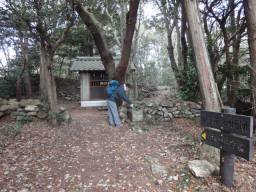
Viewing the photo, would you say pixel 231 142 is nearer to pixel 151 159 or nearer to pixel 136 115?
pixel 151 159

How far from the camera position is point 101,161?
3648 mm

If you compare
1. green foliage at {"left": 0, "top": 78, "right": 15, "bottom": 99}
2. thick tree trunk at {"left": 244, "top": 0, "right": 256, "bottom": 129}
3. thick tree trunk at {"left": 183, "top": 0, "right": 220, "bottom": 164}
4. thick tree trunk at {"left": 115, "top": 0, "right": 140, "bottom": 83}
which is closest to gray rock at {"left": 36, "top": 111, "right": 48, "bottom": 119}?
thick tree trunk at {"left": 115, "top": 0, "right": 140, "bottom": 83}

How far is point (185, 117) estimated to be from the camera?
696 cm

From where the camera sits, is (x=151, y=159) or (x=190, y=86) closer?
(x=151, y=159)

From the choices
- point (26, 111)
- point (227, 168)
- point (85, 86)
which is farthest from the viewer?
point (85, 86)

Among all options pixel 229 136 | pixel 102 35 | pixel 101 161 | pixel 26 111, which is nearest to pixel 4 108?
pixel 26 111

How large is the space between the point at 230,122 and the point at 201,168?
1161 mm

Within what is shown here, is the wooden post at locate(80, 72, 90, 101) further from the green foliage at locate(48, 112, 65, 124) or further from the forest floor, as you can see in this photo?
the forest floor

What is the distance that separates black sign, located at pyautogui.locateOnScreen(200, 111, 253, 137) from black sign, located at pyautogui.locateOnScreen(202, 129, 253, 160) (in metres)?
0.10

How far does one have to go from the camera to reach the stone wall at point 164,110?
6.82 meters

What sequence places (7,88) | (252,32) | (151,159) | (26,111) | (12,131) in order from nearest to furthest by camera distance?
1. (151,159)
2. (252,32)
3. (12,131)
4. (26,111)
5. (7,88)

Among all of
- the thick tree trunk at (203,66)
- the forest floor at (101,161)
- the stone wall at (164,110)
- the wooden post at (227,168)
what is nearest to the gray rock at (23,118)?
the forest floor at (101,161)

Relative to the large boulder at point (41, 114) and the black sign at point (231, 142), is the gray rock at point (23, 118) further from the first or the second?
the black sign at point (231, 142)

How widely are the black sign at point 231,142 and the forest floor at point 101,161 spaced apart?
0.74 metres
